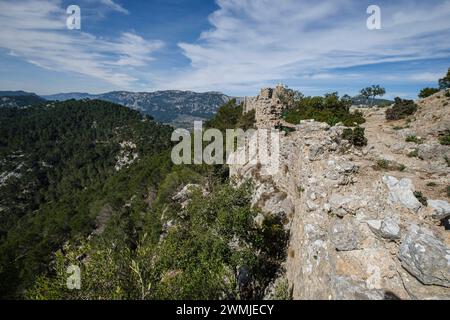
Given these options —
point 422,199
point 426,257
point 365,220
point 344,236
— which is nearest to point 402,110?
point 422,199

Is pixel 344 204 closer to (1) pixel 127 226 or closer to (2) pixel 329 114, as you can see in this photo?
(2) pixel 329 114

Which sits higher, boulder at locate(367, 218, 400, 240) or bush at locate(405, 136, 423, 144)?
bush at locate(405, 136, 423, 144)

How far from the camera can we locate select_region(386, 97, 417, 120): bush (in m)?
41.7

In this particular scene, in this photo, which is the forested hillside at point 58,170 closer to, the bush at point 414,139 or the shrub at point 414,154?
the bush at point 414,139

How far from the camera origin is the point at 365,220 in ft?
45.9

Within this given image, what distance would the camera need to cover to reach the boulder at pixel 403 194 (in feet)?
44.7

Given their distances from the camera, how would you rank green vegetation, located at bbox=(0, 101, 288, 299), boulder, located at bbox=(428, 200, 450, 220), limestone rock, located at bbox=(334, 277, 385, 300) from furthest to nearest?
green vegetation, located at bbox=(0, 101, 288, 299), boulder, located at bbox=(428, 200, 450, 220), limestone rock, located at bbox=(334, 277, 385, 300)

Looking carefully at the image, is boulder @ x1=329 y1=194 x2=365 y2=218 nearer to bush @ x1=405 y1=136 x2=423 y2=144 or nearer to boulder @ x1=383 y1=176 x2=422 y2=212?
boulder @ x1=383 y1=176 x2=422 y2=212

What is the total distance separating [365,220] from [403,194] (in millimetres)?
2539

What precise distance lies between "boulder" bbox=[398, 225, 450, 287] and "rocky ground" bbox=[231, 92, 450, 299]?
0.03 metres

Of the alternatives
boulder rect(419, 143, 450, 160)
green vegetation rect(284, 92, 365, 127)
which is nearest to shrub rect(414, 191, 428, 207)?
boulder rect(419, 143, 450, 160)

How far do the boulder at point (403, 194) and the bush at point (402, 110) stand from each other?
3347 centimetres

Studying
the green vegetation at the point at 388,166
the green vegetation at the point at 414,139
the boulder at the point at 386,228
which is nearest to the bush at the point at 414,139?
the green vegetation at the point at 414,139
